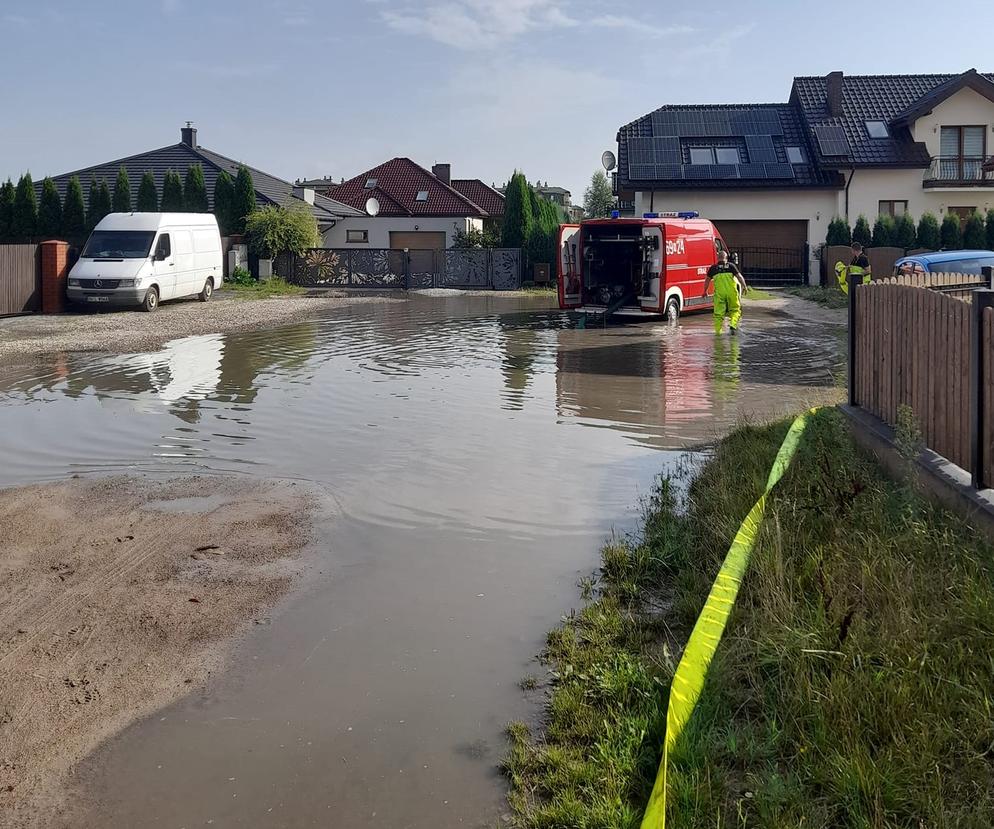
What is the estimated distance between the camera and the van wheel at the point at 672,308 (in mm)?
22484

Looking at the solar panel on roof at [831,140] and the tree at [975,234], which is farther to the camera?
the solar panel on roof at [831,140]

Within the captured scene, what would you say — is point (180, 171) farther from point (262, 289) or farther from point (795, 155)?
point (795, 155)

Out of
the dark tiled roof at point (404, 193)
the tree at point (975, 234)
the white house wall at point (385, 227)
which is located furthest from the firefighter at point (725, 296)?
the dark tiled roof at point (404, 193)

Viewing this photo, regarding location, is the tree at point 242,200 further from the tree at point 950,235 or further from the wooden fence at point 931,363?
the wooden fence at point 931,363

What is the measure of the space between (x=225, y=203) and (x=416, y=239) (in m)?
17.5

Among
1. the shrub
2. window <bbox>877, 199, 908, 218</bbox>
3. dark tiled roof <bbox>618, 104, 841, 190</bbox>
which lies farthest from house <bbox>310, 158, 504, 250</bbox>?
window <bbox>877, 199, 908, 218</bbox>

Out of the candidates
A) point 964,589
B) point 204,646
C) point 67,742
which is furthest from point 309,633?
point 964,589

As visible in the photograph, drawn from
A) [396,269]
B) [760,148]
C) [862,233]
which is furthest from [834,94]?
[396,269]

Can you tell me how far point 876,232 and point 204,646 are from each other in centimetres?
3470

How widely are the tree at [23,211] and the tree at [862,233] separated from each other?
1141 inches

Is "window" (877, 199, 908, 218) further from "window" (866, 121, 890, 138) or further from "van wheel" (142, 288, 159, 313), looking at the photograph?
"van wheel" (142, 288, 159, 313)

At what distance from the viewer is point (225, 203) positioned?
1529 inches

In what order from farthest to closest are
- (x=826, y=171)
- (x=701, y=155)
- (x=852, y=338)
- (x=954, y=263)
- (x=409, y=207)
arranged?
(x=409, y=207) → (x=701, y=155) → (x=826, y=171) → (x=954, y=263) → (x=852, y=338)

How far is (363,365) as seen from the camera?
16328 millimetres
